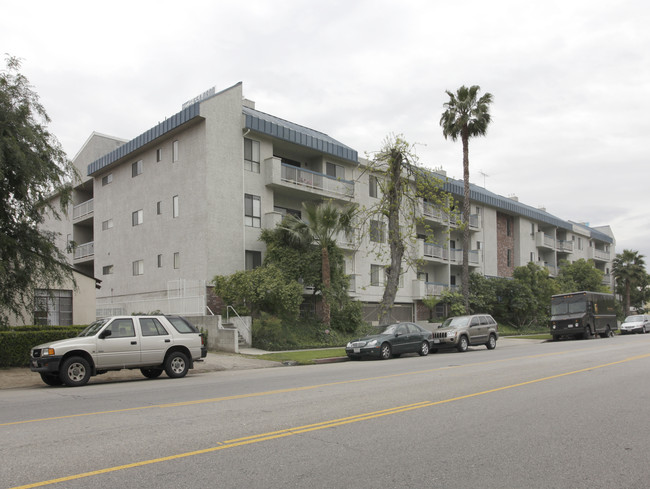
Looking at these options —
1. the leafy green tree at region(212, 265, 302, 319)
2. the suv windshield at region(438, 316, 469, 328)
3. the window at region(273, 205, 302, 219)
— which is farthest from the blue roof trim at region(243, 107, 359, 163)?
the suv windshield at region(438, 316, 469, 328)

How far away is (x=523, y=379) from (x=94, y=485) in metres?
10.3

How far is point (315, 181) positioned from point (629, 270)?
46512 mm

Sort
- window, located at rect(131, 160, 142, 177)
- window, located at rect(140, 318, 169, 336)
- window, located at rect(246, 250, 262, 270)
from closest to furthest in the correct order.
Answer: window, located at rect(140, 318, 169, 336) < window, located at rect(246, 250, 262, 270) < window, located at rect(131, 160, 142, 177)

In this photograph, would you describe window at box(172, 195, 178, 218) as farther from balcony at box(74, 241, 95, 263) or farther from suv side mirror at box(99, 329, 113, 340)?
suv side mirror at box(99, 329, 113, 340)

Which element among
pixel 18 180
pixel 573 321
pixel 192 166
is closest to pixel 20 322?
pixel 18 180

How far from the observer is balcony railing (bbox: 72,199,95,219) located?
3653 cm

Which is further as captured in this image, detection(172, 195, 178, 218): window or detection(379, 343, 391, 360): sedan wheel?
detection(172, 195, 178, 218): window

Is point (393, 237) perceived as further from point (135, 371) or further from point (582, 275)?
point (582, 275)

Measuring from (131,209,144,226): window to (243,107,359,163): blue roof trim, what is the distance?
8.10 m

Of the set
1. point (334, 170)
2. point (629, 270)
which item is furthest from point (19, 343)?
point (629, 270)

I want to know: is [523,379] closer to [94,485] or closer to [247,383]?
[247,383]

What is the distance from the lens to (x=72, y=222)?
38250 millimetres

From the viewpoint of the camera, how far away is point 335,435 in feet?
23.2

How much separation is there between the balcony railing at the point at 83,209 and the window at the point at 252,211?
1303cm
